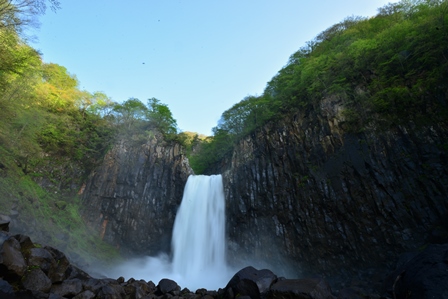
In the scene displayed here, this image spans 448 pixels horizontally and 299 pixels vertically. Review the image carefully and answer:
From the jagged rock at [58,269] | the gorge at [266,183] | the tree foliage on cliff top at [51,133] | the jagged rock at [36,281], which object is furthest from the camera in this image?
the tree foliage on cliff top at [51,133]

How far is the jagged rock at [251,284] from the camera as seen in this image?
8.64 metres

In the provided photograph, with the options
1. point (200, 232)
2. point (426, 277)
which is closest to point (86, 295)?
point (426, 277)

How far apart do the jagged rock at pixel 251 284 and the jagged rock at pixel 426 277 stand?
4293 millimetres

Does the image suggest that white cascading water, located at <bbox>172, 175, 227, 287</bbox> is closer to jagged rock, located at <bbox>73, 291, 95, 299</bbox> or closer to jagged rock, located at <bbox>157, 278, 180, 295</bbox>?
jagged rock, located at <bbox>157, 278, 180, 295</bbox>

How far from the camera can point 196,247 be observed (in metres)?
23.0

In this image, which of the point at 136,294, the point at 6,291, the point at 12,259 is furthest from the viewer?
the point at 136,294

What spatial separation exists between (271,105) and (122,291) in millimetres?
18330

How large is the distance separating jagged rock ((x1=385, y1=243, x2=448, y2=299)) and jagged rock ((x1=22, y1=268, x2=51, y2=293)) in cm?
1157

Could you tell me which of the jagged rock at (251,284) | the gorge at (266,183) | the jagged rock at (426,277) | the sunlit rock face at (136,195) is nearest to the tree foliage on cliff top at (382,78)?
the gorge at (266,183)

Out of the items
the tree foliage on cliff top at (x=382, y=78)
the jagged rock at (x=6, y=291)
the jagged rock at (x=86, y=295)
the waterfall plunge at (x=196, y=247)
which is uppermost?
the tree foliage on cliff top at (x=382, y=78)

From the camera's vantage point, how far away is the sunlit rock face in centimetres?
2300

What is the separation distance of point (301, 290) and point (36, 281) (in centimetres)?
852

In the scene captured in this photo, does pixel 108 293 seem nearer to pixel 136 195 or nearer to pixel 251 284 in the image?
pixel 251 284

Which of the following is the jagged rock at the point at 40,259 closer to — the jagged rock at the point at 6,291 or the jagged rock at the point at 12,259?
the jagged rock at the point at 12,259
